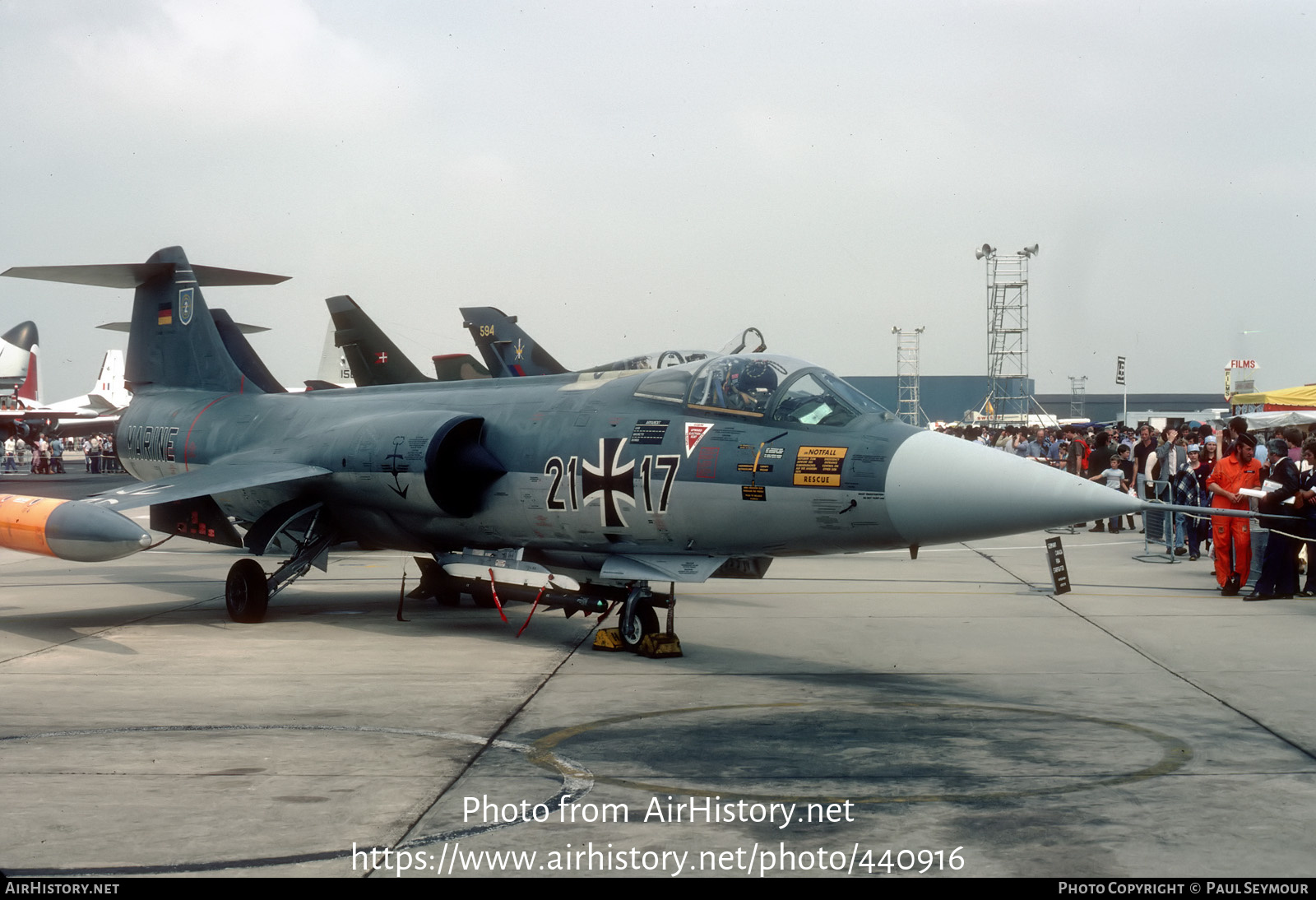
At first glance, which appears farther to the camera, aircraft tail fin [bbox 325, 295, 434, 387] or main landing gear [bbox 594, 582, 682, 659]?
aircraft tail fin [bbox 325, 295, 434, 387]

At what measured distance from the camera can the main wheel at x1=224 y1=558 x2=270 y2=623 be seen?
12.7 metres

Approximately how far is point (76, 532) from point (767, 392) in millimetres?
6311

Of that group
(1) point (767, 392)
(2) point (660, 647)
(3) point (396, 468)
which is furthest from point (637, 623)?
(3) point (396, 468)

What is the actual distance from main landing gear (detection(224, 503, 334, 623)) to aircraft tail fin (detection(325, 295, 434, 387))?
8.46 m

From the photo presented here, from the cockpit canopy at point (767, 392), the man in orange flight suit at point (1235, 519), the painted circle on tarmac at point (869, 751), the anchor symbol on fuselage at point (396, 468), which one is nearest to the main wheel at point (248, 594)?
the anchor symbol on fuselage at point (396, 468)

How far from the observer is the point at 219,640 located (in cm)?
1149

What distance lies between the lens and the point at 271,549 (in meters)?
12.9

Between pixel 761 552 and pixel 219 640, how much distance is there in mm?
5371

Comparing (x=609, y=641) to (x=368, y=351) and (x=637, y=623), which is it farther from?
(x=368, y=351)

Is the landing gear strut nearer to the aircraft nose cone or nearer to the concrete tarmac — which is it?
the concrete tarmac

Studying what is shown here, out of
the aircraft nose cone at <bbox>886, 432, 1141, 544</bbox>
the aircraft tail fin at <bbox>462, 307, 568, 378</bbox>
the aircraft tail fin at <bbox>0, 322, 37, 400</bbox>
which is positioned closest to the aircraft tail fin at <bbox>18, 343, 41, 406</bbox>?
the aircraft tail fin at <bbox>0, 322, 37, 400</bbox>
